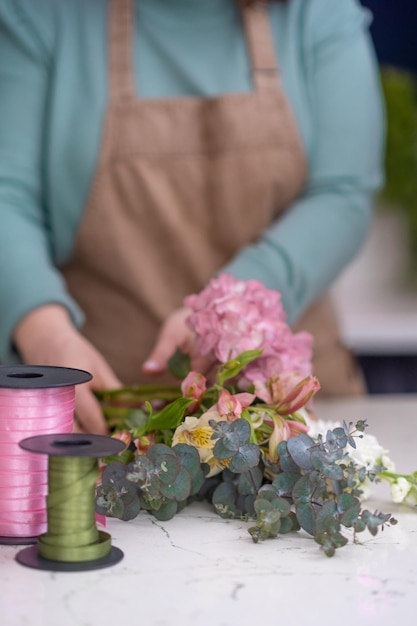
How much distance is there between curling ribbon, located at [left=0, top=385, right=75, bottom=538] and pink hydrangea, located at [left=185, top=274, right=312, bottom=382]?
0.22 metres

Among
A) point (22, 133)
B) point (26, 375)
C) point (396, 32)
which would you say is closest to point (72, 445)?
point (26, 375)

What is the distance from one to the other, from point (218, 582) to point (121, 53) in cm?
101

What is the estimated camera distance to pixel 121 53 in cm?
149

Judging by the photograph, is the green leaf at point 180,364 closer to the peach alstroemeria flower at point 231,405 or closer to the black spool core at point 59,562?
the peach alstroemeria flower at point 231,405

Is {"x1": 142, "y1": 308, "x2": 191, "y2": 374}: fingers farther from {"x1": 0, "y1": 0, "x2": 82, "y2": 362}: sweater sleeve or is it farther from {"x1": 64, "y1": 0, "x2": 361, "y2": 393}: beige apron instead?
{"x1": 64, "y1": 0, "x2": 361, "y2": 393}: beige apron

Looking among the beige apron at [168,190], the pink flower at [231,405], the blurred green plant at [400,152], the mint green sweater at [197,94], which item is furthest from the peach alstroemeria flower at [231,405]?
the blurred green plant at [400,152]

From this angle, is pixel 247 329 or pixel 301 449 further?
pixel 247 329

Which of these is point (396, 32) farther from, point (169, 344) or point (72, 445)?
point (72, 445)

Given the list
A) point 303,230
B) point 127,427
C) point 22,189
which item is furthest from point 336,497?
point 22,189

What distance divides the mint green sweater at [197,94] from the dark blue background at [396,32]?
1334 mm

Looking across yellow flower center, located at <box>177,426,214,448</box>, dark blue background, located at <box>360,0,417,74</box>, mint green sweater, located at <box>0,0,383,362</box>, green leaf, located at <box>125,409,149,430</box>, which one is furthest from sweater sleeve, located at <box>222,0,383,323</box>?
dark blue background, located at <box>360,0,417,74</box>

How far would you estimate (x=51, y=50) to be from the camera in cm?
146

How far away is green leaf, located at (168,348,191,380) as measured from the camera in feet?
3.45

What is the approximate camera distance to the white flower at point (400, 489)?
2.83 ft
